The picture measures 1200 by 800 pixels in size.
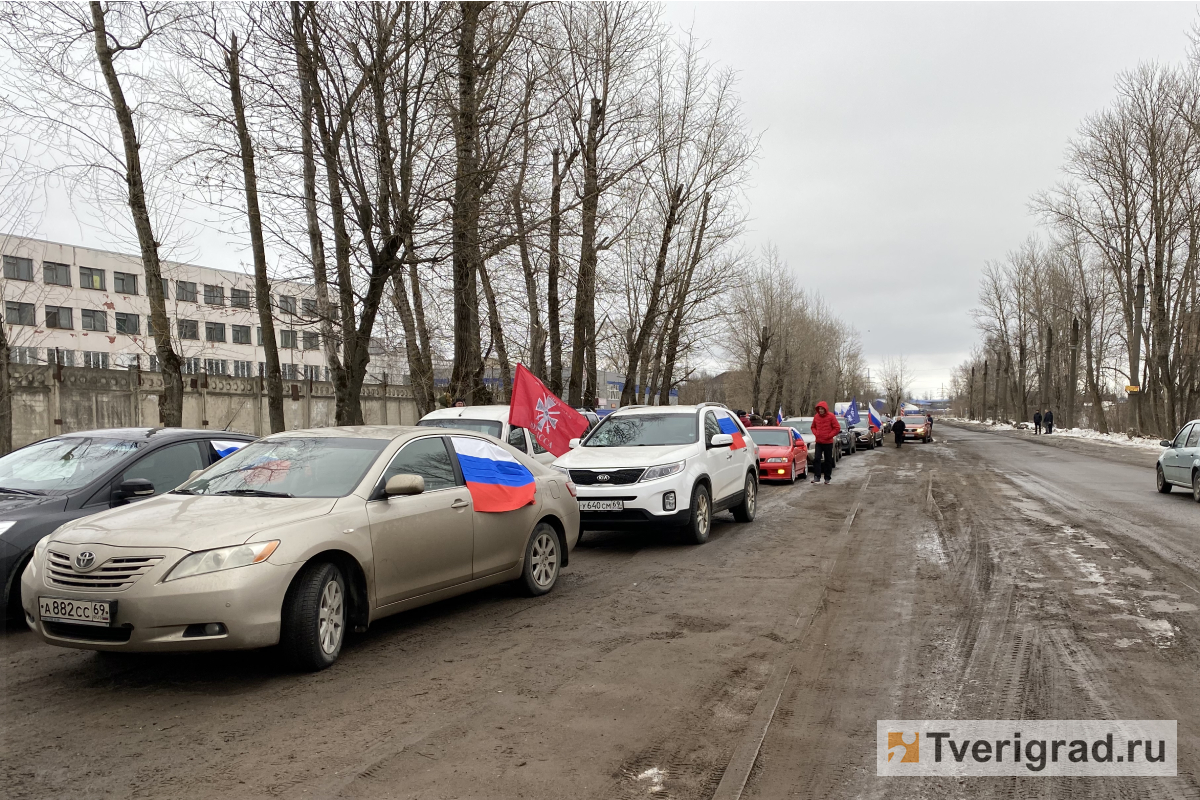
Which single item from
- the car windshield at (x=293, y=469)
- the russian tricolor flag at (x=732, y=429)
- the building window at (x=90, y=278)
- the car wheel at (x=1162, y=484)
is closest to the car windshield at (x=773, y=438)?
the car wheel at (x=1162, y=484)

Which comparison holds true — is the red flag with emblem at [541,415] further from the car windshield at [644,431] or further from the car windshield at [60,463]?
the car windshield at [60,463]

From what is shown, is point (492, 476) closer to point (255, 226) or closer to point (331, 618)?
point (331, 618)

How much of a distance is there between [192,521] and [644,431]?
729 cm

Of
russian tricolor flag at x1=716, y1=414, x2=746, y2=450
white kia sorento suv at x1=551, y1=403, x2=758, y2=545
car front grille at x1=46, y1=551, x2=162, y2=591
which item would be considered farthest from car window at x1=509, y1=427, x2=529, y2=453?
car front grille at x1=46, y1=551, x2=162, y2=591

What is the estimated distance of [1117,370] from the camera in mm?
59656

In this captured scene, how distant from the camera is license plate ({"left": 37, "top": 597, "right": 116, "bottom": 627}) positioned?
4766 mm

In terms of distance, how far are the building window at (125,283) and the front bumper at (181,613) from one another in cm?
5864

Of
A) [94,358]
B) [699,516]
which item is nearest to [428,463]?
[699,516]

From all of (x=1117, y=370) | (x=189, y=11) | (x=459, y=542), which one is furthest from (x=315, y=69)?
(x=1117, y=370)

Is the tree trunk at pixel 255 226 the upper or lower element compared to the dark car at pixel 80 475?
upper

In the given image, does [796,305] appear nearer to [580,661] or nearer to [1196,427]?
[1196,427]

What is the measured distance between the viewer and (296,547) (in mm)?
5129

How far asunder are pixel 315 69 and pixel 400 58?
134 centimetres

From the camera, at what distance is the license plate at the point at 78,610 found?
4766 millimetres
